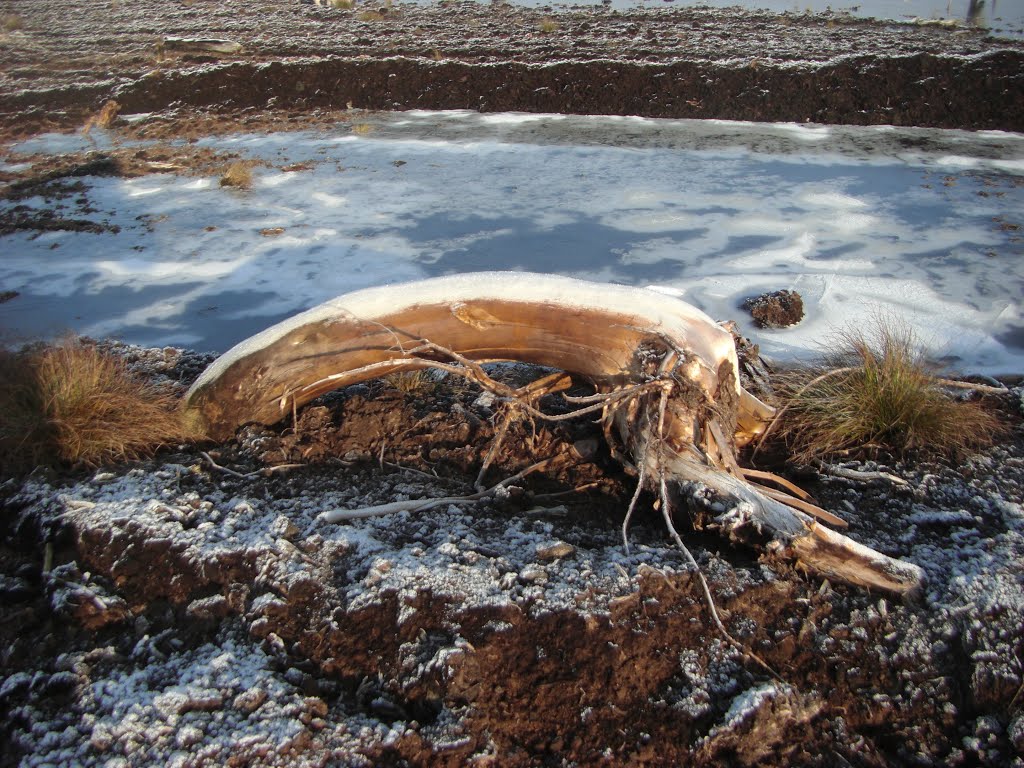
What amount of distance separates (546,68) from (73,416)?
24.0ft

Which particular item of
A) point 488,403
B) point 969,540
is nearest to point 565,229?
point 488,403

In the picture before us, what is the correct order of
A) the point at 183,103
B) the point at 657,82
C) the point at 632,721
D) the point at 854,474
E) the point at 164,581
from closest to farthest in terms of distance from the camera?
the point at 632,721 < the point at 164,581 < the point at 854,474 < the point at 657,82 < the point at 183,103

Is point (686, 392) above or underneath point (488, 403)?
above

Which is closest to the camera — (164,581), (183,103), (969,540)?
(164,581)

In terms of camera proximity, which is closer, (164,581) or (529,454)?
(164,581)

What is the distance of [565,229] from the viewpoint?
5227 mm

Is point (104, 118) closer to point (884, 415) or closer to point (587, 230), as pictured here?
point (587, 230)

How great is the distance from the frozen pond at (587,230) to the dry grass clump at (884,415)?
0.66m

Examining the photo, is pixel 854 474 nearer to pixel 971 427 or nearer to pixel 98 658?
pixel 971 427

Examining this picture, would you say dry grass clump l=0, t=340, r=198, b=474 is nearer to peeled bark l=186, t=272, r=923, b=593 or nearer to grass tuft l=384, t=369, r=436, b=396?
peeled bark l=186, t=272, r=923, b=593

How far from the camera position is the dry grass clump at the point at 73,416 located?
295cm

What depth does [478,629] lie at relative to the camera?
212cm

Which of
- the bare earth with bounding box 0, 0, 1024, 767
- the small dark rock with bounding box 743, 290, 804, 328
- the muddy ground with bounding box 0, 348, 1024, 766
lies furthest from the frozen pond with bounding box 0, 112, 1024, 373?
the muddy ground with bounding box 0, 348, 1024, 766

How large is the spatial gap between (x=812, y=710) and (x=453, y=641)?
983 mm
